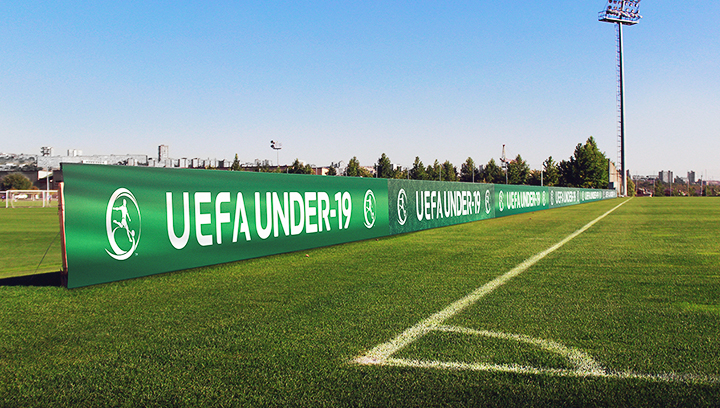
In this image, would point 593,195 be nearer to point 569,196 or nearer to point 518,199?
point 569,196

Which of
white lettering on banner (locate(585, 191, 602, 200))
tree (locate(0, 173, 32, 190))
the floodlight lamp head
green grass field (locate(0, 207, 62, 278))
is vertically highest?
the floodlight lamp head

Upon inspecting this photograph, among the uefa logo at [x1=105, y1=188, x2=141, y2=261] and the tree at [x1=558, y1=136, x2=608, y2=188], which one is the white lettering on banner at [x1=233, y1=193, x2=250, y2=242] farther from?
the tree at [x1=558, y1=136, x2=608, y2=188]

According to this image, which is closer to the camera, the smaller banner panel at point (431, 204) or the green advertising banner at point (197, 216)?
the green advertising banner at point (197, 216)

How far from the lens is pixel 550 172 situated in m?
99.4

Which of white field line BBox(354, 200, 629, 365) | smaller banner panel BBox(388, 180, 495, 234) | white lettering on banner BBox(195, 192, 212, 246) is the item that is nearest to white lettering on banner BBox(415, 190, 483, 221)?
smaller banner panel BBox(388, 180, 495, 234)

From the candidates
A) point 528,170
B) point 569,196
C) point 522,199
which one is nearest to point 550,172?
point 528,170

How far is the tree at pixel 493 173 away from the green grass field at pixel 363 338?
4018 inches

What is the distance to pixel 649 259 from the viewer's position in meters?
7.48

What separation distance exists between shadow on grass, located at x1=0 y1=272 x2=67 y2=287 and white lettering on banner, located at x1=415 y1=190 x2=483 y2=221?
8713 mm

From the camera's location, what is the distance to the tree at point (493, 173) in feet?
347

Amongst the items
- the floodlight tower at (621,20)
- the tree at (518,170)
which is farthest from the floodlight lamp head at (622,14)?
the tree at (518,170)

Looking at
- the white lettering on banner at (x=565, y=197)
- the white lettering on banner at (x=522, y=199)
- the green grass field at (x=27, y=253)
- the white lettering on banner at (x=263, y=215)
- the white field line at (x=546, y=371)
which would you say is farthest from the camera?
the white lettering on banner at (x=565, y=197)

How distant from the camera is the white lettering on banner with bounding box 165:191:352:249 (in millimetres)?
7030

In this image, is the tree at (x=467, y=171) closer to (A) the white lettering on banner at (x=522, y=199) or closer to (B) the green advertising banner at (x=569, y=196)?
(B) the green advertising banner at (x=569, y=196)
